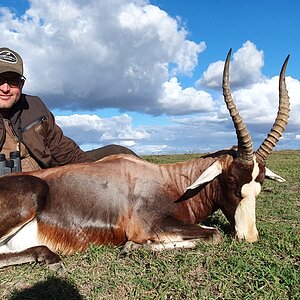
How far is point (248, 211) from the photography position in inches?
192

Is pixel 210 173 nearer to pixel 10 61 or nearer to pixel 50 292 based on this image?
pixel 50 292

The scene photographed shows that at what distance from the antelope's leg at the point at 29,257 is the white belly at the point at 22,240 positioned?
0.09 meters

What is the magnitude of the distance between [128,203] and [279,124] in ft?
6.86

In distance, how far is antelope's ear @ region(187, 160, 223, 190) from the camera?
501 centimetres

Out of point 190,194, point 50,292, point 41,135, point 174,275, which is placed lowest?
point 50,292

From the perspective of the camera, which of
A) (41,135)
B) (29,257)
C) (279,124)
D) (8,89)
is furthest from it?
(41,135)

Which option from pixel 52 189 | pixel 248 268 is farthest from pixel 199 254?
pixel 52 189

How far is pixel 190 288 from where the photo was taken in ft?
11.5

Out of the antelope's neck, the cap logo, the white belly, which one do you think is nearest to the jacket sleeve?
the cap logo

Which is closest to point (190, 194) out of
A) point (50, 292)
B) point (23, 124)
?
point (50, 292)

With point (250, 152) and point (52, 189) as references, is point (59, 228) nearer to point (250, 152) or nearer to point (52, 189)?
point (52, 189)

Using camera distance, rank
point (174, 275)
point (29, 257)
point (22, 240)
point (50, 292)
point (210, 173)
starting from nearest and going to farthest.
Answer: point (50, 292)
point (174, 275)
point (29, 257)
point (22, 240)
point (210, 173)

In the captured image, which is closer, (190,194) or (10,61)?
(190,194)

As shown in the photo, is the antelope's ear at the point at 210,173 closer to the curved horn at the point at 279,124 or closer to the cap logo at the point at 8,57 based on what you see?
the curved horn at the point at 279,124
